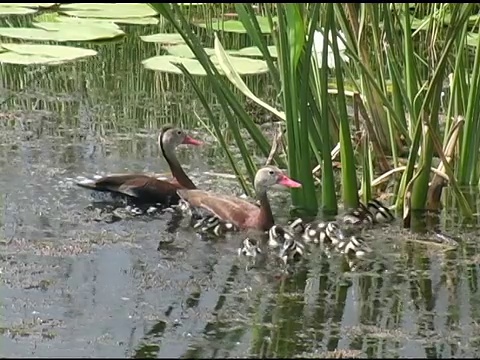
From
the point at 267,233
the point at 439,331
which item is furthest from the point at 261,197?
the point at 439,331

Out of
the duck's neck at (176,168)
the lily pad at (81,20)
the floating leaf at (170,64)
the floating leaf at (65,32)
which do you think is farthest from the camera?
the lily pad at (81,20)

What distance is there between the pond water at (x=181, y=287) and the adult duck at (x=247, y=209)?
0.13 metres

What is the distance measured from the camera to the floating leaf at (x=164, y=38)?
10242mm

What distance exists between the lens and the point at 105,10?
11969 millimetres

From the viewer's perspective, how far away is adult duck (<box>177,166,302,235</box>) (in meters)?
5.84

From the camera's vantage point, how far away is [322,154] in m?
5.97

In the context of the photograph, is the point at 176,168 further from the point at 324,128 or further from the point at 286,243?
the point at 286,243

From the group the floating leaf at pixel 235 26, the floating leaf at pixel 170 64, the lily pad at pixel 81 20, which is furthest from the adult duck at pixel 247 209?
the lily pad at pixel 81 20

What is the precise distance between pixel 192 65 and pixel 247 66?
1.43 feet

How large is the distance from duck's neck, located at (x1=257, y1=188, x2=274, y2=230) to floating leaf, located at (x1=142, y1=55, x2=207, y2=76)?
3.09 m

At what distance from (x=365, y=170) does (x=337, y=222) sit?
1.12 feet

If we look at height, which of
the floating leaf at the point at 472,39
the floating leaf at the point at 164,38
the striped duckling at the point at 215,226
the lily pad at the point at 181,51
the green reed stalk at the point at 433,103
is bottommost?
the striped duckling at the point at 215,226

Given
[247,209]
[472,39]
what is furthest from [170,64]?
[247,209]

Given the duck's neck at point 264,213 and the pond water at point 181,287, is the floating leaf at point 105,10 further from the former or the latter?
the duck's neck at point 264,213
